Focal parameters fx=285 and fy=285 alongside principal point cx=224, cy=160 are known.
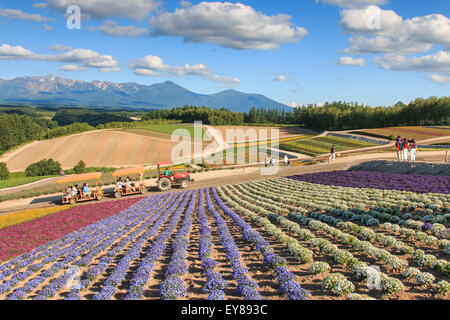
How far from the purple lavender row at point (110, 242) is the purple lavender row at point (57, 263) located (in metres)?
0.47

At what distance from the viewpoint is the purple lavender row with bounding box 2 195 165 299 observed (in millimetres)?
11031

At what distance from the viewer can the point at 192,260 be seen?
516 inches

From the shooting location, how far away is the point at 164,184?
3312 cm

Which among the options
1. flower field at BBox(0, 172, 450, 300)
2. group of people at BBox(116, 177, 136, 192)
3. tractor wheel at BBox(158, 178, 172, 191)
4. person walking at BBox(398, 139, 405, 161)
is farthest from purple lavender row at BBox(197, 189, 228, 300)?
person walking at BBox(398, 139, 405, 161)

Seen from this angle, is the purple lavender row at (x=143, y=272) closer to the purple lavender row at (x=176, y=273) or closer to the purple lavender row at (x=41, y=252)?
the purple lavender row at (x=176, y=273)

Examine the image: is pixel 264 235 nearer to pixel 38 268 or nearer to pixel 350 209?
pixel 350 209

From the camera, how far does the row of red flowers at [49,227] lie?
16594mm

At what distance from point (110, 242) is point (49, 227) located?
7600 mm

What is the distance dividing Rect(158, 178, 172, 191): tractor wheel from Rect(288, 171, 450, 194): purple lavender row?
15.5 m

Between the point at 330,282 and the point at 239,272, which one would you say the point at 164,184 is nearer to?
the point at 239,272

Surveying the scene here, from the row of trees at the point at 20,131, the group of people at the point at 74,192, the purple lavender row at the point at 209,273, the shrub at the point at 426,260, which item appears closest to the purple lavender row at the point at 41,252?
the purple lavender row at the point at 209,273
